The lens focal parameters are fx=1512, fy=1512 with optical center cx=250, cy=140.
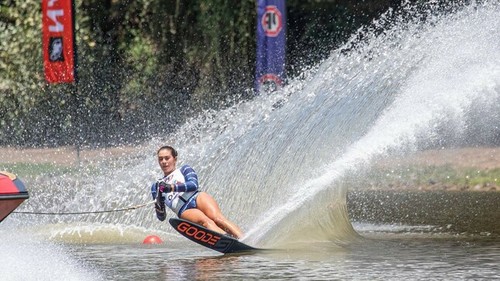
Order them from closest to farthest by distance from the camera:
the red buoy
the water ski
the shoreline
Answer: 1. the water ski
2. the red buoy
3. the shoreline

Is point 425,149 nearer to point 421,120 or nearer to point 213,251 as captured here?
point 421,120

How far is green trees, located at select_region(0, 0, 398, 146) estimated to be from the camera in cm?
3222

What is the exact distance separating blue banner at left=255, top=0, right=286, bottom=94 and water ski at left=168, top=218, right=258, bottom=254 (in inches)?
520

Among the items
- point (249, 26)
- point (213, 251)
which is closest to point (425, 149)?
point (249, 26)

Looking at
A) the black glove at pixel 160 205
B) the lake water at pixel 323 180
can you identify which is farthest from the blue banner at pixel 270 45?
the black glove at pixel 160 205

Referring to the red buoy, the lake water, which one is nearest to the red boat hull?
the lake water

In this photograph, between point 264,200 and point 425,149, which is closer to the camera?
point 264,200

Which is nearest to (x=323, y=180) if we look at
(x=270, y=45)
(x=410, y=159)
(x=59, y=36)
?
(x=410, y=159)

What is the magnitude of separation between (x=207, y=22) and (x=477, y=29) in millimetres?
14722

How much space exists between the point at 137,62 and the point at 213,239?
18576 mm

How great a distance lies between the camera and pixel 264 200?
17438mm

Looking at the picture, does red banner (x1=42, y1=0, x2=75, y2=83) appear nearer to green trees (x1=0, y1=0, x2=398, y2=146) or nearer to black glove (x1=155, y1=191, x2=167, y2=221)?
green trees (x1=0, y1=0, x2=398, y2=146)

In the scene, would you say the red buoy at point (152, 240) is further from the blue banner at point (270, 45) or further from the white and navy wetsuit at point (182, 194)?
the blue banner at point (270, 45)

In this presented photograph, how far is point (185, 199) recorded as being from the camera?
16.0 metres
